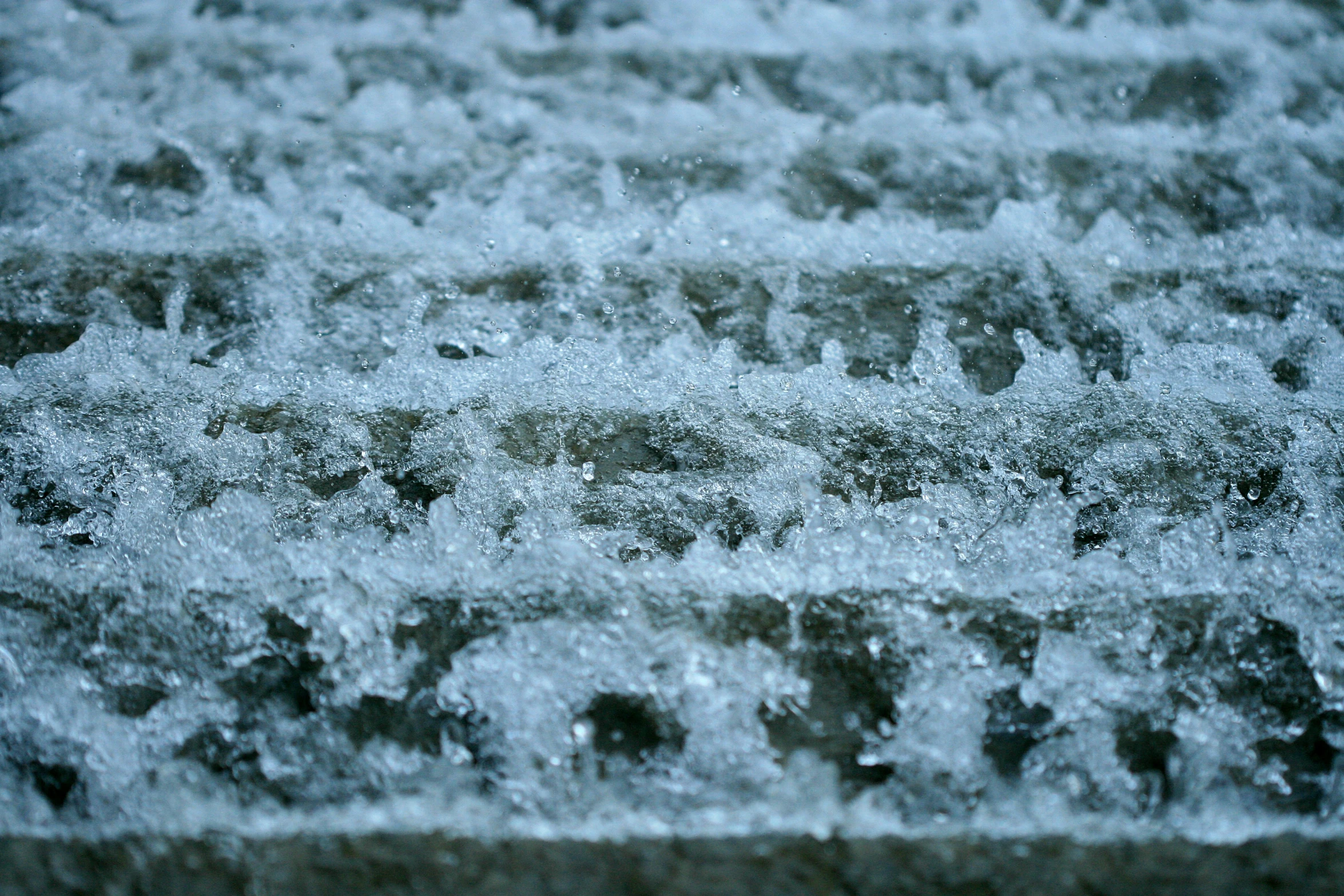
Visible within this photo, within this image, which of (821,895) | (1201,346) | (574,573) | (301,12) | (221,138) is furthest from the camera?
(301,12)

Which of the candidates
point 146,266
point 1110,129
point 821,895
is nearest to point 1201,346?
point 1110,129

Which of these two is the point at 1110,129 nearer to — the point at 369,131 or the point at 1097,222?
the point at 1097,222

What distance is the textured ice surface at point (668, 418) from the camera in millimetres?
753

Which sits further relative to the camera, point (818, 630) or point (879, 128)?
point (879, 128)

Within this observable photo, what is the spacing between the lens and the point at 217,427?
0.88 metres

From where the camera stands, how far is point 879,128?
114 centimetres

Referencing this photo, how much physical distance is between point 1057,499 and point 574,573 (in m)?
0.44

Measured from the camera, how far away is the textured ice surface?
0.75 metres

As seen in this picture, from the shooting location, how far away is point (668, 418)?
2.96ft

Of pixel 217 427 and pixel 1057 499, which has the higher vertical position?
pixel 1057 499

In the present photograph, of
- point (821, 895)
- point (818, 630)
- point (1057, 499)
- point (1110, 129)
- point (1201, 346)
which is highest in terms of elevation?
point (1110, 129)

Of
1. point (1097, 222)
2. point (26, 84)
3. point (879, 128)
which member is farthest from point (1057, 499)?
point (26, 84)

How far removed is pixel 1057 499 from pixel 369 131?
852mm

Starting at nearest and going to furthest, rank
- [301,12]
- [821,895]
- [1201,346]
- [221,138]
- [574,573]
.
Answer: [821,895]
[574,573]
[1201,346]
[221,138]
[301,12]
